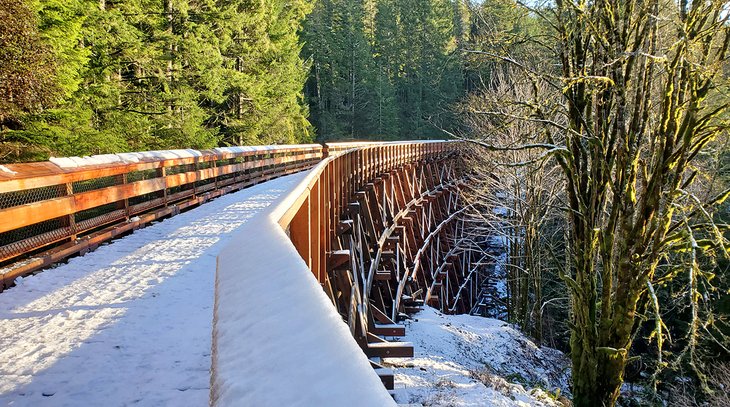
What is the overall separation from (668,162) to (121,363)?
23.0 ft

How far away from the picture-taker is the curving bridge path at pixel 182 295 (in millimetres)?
934

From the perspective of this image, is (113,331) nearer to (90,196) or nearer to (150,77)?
(90,196)

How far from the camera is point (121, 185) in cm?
727

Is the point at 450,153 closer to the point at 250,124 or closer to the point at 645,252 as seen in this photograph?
the point at 250,124

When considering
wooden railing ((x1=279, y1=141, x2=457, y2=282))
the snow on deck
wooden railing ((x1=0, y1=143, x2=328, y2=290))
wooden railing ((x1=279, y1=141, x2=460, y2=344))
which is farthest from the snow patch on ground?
the snow on deck

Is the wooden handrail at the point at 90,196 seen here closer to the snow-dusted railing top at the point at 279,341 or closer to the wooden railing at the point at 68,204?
the wooden railing at the point at 68,204

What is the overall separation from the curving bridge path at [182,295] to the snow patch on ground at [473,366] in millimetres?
1045

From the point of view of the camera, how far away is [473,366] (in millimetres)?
12219

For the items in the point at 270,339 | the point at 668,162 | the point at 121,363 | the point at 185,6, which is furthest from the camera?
the point at 185,6

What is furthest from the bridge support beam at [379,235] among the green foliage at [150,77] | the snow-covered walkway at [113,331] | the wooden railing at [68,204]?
the green foliage at [150,77]

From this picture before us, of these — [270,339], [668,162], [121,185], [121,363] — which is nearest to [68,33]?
[121,185]

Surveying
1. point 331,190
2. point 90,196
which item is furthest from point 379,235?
point 90,196

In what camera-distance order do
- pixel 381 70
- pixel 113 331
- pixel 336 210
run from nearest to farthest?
pixel 113 331, pixel 336 210, pixel 381 70

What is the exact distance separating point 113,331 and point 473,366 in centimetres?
1018
